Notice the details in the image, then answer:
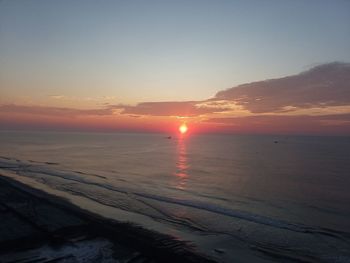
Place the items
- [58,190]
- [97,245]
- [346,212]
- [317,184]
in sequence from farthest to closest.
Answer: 1. [317,184]
2. [58,190]
3. [346,212]
4. [97,245]

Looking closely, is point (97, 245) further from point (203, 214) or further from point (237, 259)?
point (203, 214)

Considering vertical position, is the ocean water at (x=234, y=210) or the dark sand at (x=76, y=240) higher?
the dark sand at (x=76, y=240)

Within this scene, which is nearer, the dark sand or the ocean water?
the dark sand

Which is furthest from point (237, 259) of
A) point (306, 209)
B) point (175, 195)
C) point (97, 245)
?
point (175, 195)

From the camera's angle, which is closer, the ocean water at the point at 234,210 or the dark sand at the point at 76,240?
the dark sand at the point at 76,240

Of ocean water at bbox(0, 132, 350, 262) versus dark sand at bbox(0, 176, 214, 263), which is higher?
dark sand at bbox(0, 176, 214, 263)

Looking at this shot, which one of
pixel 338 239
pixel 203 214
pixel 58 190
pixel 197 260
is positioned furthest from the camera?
pixel 58 190

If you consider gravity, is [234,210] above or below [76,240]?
below

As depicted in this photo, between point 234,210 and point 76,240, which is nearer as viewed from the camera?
point 76,240
